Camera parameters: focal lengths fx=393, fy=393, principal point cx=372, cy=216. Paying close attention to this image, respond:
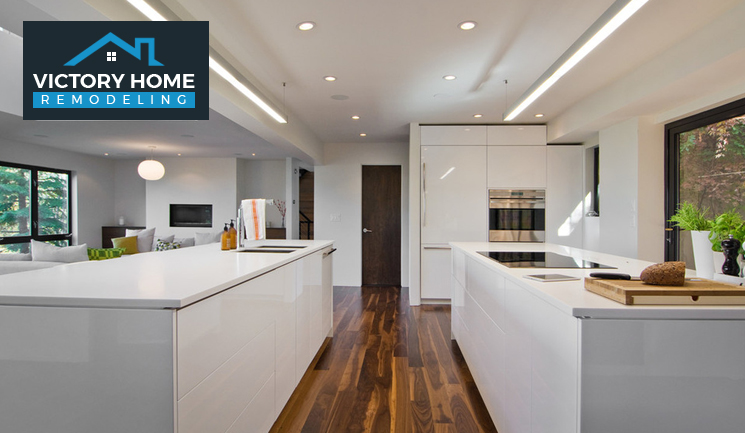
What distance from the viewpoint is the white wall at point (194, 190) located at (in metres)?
8.51

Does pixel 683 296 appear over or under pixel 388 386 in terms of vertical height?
over

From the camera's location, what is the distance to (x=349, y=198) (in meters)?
6.51

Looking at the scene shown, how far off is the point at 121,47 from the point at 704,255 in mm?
3002

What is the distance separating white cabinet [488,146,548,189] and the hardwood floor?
202cm

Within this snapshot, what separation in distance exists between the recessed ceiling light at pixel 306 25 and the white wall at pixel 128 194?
26.2 ft

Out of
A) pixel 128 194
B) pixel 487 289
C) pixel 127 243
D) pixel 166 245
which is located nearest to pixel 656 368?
pixel 487 289

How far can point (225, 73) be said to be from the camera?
94.4 inches

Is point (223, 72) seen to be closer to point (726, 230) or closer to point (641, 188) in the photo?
point (726, 230)

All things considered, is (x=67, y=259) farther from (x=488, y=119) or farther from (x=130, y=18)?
(x=488, y=119)

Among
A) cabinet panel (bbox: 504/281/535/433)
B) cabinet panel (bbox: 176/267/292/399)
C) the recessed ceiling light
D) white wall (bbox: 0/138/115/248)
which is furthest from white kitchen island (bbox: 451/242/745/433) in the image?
white wall (bbox: 0/138/115/248)

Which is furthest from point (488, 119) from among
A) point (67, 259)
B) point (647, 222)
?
point (67, 259)

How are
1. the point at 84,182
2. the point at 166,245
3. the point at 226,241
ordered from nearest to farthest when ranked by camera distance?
1. the point at 226,241
2. the point at 166,245
3. the point at 84,182

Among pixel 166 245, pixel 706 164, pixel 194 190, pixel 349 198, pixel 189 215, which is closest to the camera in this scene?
pixel 706 164

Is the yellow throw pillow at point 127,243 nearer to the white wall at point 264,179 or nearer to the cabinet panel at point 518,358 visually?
the white wall at point 264,179
